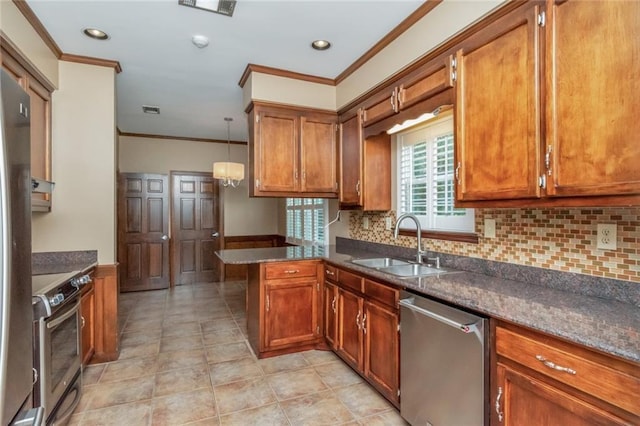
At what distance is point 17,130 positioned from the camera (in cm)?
86

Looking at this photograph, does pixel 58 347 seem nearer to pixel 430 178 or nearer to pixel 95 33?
pixel 95 33

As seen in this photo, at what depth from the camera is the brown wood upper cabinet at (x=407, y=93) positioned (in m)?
2.08

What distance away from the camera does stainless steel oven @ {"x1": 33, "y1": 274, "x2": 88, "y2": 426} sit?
5.48 feet

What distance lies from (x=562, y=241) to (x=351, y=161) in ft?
6.23

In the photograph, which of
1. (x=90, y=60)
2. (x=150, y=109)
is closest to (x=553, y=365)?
(x=90, y=60)

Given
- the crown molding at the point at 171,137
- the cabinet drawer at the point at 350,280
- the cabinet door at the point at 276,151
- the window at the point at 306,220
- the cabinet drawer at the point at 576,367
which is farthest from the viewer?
the crown molding at the point at 171,137

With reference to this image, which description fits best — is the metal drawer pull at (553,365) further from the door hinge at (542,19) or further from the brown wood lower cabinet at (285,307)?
the brown wood lower cabinet at (285,307)

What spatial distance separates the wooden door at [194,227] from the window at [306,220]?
1399 mm

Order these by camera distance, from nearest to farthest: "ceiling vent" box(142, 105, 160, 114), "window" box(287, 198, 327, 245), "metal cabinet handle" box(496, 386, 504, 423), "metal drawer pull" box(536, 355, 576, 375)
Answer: "metal drawer pull" box(536, 355, 576, 375) < "metal cabinet handle" box(496, 386, 504, 423) < "ceiling vent" box(142, 105, 160, 114) < "window" box(287, 198, 327, 245)

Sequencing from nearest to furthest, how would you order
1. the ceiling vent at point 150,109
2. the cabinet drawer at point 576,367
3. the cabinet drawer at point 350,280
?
the cabinet drawer at point 576,367 → the cabinet drawer at point 350,280 → the ceiling vent at point 150,109

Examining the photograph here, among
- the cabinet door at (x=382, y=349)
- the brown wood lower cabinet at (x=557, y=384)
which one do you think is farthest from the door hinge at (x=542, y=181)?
the cabinet door at (x=382, y=349)

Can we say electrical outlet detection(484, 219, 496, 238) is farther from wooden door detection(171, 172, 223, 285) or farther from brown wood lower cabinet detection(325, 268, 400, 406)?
wooden door detection(171, 172, 223, 285)

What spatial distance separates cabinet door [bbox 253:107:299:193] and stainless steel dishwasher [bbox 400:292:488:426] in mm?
1809

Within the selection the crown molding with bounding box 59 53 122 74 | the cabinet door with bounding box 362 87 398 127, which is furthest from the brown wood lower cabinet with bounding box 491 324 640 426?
the crown molding with bounding box 59 53 122 74
